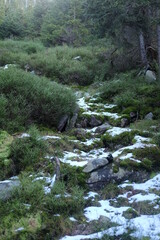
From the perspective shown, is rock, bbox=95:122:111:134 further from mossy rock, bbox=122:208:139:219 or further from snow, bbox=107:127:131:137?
mossy rock, bbox=122:208:139:219

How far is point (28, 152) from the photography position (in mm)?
5152

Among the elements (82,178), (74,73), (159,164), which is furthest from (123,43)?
(82,178)

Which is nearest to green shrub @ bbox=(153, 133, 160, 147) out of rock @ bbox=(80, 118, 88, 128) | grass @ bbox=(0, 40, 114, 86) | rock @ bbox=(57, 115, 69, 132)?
rock @ bbox=(80, 118, 88, 128)

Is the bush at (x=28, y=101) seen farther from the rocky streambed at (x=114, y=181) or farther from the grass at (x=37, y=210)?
the grass at (x=37, y=210)

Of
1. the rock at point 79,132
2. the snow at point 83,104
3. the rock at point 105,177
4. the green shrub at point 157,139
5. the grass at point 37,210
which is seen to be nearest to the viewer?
the grass at point 37,210

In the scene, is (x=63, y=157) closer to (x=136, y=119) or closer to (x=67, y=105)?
(x=67, y=105)

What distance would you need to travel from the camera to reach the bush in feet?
21.2

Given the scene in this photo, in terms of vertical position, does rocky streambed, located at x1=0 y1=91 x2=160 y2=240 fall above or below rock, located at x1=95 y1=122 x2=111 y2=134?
above

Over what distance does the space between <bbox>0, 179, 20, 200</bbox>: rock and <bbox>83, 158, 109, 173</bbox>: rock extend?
143 cm

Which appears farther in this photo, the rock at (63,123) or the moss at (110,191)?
the rock at (63,123)

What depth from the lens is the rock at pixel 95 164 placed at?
5.01 metres

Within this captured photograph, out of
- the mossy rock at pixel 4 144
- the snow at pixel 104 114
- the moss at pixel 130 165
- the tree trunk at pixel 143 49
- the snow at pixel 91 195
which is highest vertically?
the tree trunk at pixel 143 49

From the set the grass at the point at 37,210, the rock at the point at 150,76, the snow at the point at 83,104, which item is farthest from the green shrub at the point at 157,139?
the rock at the point at 150,76

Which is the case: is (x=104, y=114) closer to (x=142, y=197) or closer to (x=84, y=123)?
(x=84, y=123)
